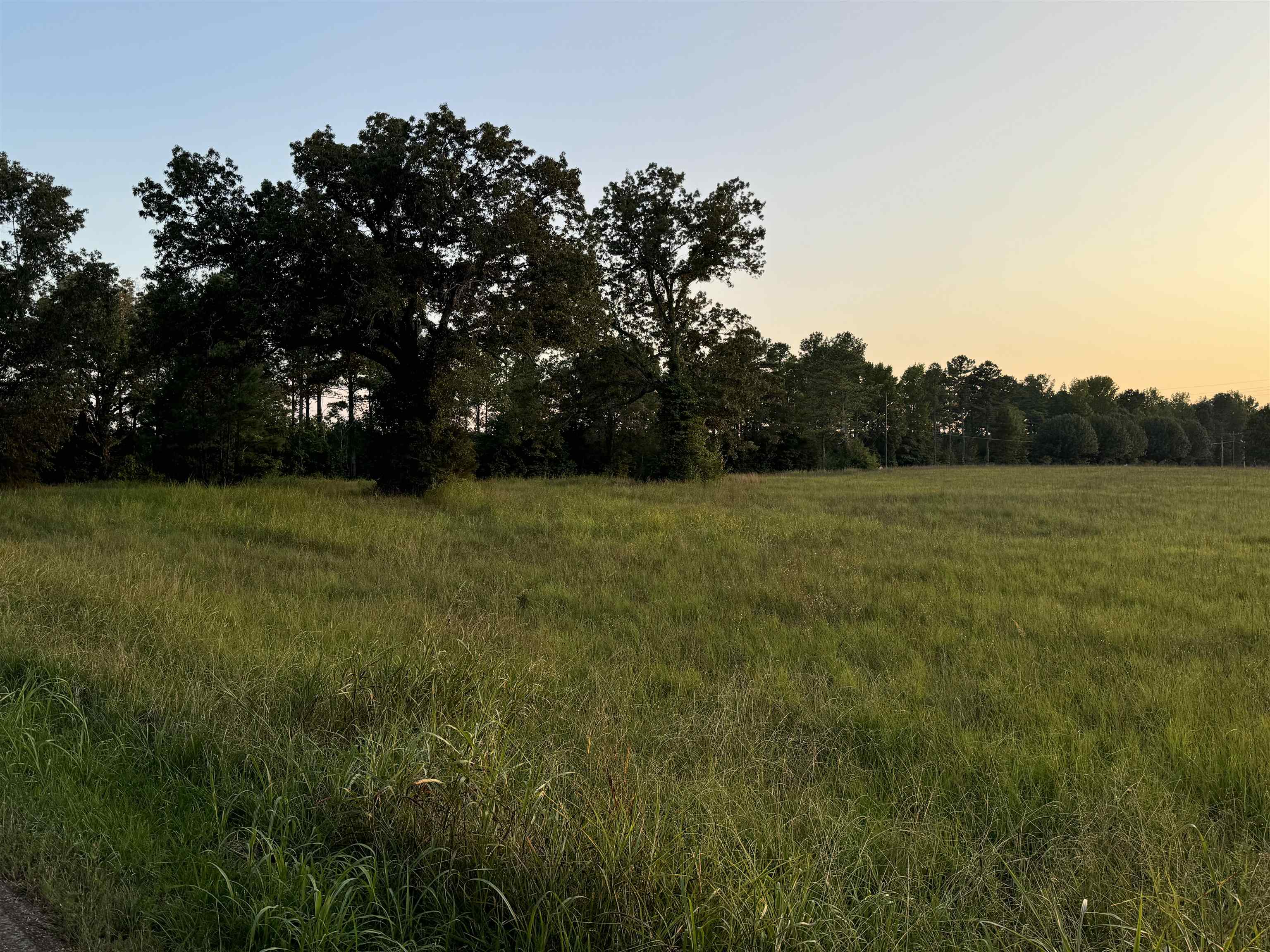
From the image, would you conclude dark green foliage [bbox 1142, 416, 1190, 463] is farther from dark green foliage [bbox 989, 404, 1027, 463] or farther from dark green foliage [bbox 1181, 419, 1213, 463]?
dark green foliage [bbox 989, 404, 1027, 463]

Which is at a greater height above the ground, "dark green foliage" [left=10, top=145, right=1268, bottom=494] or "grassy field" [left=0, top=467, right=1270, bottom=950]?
"dark green foliage" [left=10, top=145, right=1268, bottom=494]

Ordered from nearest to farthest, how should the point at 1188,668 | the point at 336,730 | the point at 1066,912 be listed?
the point at 1066,912 < the point at 336,730 < the point at 1188,668

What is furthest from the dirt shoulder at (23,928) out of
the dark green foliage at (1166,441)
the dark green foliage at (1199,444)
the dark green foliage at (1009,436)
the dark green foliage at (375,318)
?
the dark green foliage at (1199,444)

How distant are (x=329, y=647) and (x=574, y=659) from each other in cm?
218

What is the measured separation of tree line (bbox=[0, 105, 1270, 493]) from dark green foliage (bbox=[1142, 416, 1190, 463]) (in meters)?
99.3

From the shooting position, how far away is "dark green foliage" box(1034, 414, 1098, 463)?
321 feet

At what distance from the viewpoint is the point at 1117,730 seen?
15.7 feet

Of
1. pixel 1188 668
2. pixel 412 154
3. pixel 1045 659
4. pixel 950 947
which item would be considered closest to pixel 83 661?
pixel 950 947

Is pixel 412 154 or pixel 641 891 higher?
pixel 412 154

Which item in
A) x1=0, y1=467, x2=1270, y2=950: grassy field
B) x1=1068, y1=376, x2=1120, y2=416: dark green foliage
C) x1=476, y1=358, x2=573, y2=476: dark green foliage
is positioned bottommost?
x1=0, y1=467, x2=1270, y2=950: grassy field

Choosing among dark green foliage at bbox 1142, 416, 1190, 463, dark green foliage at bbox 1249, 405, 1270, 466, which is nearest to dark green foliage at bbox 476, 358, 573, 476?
dark green foliage at bbox 1142, 416, 1190, 463

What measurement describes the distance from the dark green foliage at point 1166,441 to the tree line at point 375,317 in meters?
99.3

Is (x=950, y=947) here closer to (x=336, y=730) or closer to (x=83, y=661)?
(x=336, y=730)

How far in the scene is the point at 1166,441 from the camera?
107 m
